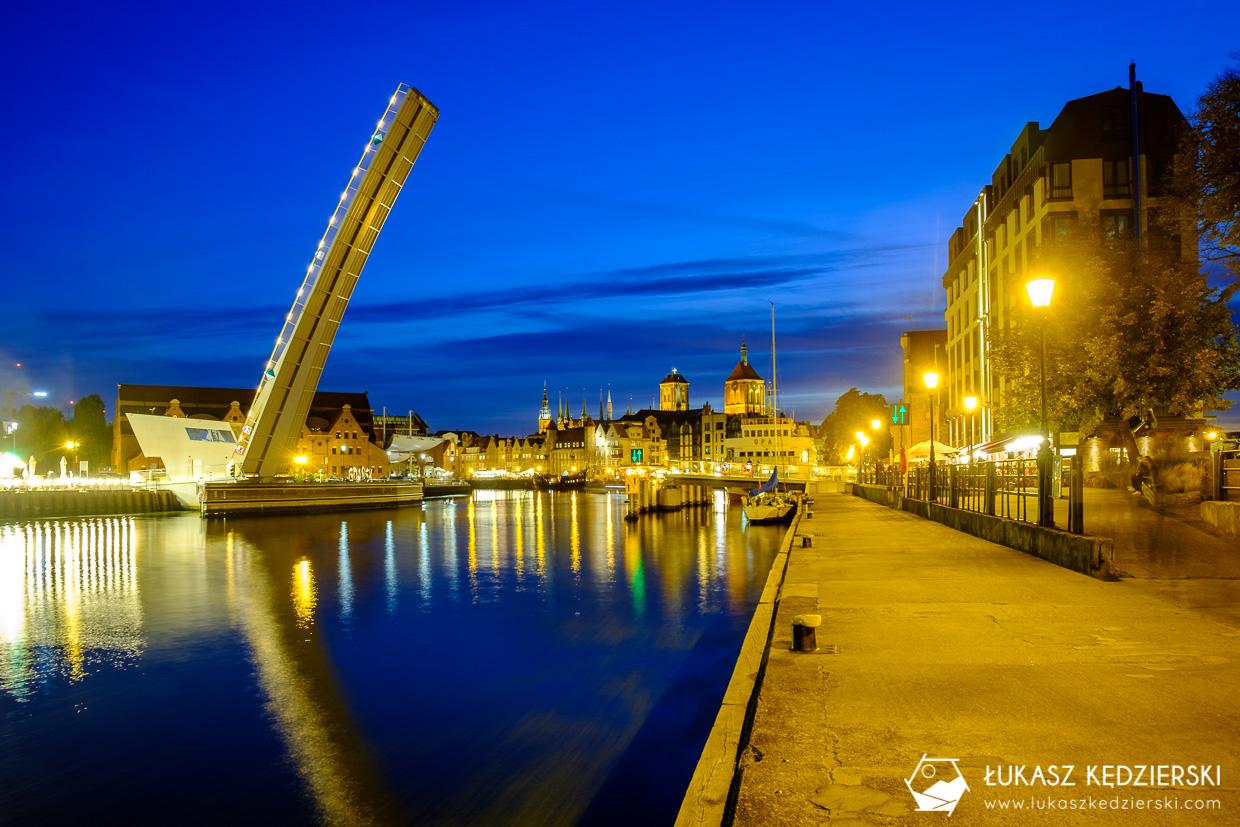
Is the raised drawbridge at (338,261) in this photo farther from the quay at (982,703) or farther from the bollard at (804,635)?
the bollard at (804,635)

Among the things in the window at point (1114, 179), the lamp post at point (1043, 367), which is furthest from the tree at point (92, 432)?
the lamp post at point (1043, 367)

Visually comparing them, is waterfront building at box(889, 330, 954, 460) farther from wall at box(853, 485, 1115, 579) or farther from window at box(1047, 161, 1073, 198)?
wall at box(853, 485, 1115, 579)

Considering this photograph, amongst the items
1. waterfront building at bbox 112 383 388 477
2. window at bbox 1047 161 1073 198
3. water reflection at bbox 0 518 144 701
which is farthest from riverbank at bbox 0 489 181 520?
window at bbox 1047 161 1073 198

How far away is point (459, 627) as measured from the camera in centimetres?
2069

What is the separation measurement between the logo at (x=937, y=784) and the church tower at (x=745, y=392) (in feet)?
606

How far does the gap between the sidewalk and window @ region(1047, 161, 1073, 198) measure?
36651mm

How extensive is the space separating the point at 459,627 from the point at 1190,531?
15.7m

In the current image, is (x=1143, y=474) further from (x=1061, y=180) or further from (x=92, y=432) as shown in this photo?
(x=92, y=432)

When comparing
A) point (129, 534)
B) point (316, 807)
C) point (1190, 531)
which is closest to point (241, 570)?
point (129, 534)

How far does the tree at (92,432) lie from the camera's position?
11225cm

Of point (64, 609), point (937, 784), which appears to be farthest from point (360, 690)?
point (64, 609)

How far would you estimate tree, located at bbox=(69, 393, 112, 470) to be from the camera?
368ft

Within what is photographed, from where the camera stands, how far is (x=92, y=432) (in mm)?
113312

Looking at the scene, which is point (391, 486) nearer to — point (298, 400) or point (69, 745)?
point (298, 400)
